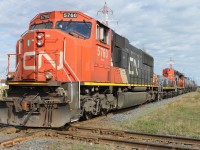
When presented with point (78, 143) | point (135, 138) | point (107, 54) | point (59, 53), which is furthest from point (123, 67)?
point (78, 143)

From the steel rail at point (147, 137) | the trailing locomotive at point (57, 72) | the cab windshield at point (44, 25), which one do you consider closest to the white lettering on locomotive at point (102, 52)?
the trailing locomotive at point (57, 72)

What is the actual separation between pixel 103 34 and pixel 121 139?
517cm

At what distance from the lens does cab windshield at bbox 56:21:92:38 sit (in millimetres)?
10148

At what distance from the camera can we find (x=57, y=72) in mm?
9211

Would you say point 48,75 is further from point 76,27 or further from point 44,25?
point 44,25

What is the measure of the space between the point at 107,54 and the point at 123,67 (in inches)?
101

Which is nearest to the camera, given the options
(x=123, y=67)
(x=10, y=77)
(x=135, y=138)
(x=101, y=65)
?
(x=135, y=138)

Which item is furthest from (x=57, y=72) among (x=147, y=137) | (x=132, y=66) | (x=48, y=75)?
(x=132, y=66)

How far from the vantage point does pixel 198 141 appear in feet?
24.7

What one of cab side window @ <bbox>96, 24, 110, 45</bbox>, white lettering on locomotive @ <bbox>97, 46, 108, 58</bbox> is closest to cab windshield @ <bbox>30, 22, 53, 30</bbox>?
cab side window @ <bbox>96, 24, 110, 45</bbox>

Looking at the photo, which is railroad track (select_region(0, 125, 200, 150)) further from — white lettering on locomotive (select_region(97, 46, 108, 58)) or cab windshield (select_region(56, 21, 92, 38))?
cab windshield (select_region(56, 21, 92, 38))

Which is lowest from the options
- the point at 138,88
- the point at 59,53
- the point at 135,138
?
the point at 135,138

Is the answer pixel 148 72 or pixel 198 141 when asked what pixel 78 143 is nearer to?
pixel 198 141

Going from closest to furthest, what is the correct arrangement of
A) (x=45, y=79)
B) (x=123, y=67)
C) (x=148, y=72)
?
(x=45, y=79) → (x=123, y=67) → (x=148, y=72)
